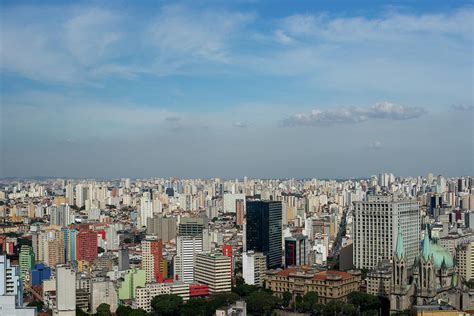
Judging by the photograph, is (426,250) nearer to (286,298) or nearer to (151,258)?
(286,298)

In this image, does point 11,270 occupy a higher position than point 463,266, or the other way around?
point 11,270

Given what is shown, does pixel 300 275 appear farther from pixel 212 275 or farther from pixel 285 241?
pixel 285 241

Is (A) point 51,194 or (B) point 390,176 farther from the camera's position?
(B) point 390,176

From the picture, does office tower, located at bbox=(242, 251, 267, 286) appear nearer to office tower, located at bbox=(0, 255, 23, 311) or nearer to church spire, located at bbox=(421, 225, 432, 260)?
church spire, located at bbox=(421, 225, 432, 260)

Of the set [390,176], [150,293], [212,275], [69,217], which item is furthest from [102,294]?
[390,176]

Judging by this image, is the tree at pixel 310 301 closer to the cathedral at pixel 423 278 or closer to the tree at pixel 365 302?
the tree at pixel 365 302

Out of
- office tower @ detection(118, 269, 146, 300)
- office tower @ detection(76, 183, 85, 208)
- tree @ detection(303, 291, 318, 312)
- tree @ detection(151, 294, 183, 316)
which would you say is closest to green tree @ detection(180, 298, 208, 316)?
tree @ detection(151, 294, 183, 316)

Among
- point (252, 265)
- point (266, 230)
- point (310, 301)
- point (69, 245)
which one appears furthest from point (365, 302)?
point (69, 245)
